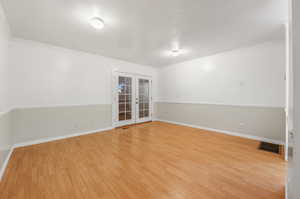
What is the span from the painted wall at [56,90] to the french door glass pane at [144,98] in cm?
147

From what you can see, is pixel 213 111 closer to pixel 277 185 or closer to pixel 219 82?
pixel 219 82

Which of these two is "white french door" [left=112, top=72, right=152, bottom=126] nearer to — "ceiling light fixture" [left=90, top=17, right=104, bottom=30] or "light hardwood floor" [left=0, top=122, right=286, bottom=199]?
"light hardwood floor" [left=0, top=122, right=286, bottom=199]

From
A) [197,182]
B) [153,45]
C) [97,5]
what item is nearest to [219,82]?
[153,45]

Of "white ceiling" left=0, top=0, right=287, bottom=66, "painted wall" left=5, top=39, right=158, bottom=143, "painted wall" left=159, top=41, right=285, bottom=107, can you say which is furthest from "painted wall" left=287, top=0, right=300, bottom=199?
"painted wall" left=5, top=39, right=158, bottom=143

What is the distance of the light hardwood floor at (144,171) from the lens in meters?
1.51

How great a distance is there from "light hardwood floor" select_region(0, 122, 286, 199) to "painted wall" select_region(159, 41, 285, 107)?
4.32ft

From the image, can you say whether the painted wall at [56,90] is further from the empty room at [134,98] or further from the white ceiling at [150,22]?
the white ceiling at [150,22]

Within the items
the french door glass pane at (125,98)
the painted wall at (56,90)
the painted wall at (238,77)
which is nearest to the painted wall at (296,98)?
the painted wall at (238,77)

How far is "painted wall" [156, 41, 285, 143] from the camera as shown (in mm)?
3053

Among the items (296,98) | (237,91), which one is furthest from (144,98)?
(296,98)

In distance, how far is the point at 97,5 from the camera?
6.24ft

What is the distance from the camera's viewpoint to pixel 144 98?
223 inches

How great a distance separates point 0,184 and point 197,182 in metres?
2.71

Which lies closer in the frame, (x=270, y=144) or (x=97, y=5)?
(x=97, y=5)
